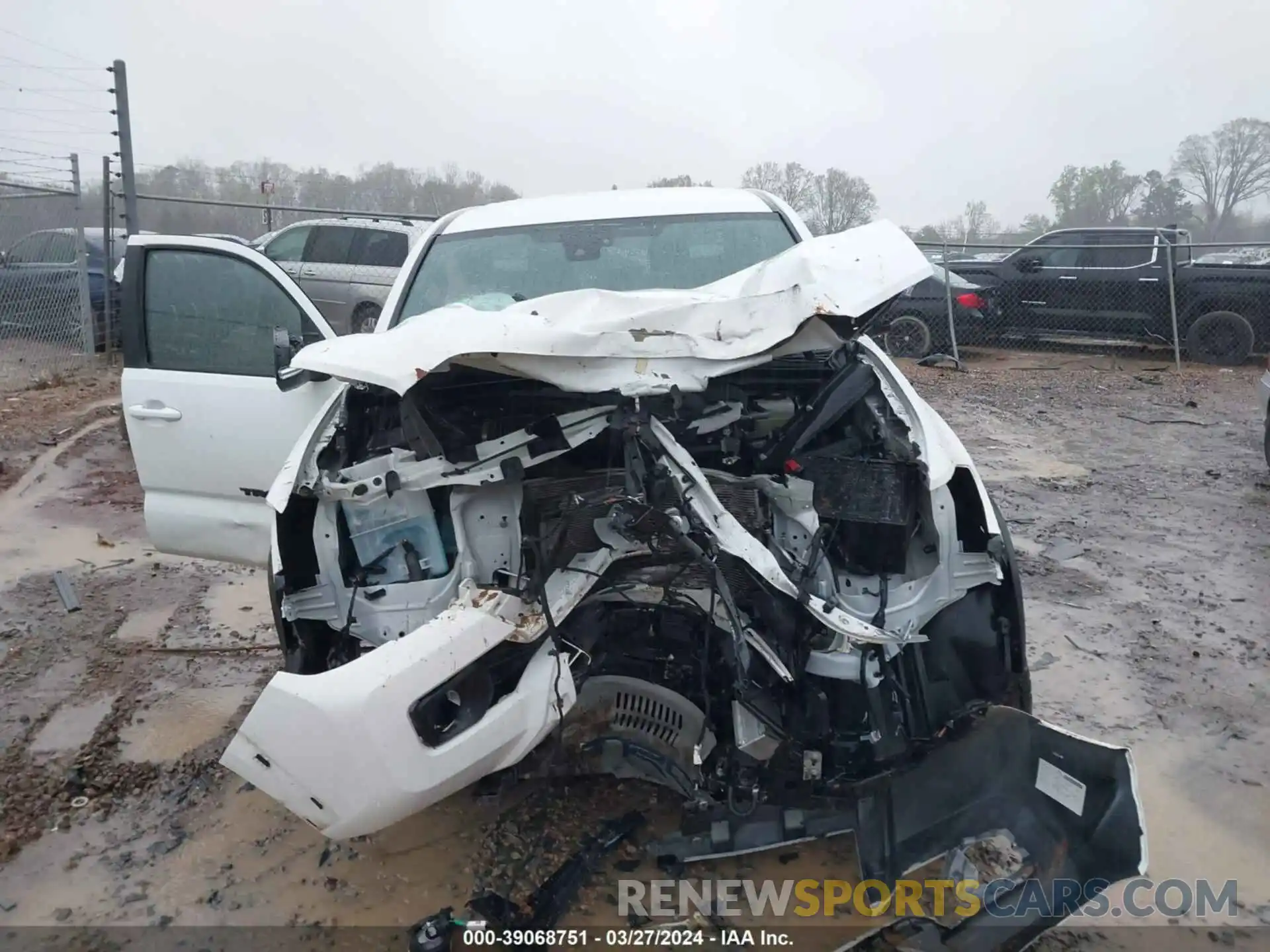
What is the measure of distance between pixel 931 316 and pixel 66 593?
10746 mm

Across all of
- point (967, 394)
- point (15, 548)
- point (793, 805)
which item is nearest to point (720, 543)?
point (793, 805)

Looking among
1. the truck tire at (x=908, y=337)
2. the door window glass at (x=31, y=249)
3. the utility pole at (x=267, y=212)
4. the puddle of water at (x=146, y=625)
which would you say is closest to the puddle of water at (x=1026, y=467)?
the truck tire at (x=908, y=337)

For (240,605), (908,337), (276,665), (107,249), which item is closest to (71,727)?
(276,665)

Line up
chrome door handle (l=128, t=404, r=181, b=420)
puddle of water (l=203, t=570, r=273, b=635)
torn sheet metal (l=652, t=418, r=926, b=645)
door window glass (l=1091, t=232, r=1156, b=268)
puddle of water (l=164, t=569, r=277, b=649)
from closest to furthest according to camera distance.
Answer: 1. torn sheet metal (l=652, t=418, r=926, b=645)
2. chrome door handle (l=128, t=404, r=181, b=420)
3. puddle of water (l=164, t=569, r=277, b=649)
4. puddle of water (l=203, t=570, r=273, b=635)
5. door window glass (l=1091, t=232, r=1156, b=268)

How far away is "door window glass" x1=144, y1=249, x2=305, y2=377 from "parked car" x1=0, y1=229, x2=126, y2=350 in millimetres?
7386

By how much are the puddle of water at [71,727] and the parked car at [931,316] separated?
10.5 meters

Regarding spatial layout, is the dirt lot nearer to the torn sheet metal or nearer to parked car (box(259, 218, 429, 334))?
the torn sheet metal

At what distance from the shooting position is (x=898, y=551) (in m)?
2.66

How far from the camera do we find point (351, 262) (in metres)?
10.3

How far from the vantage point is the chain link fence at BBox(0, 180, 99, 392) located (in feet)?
32.7

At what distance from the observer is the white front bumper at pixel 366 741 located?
6.97 ft

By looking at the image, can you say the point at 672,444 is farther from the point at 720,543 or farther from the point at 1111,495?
the point at 1111,495

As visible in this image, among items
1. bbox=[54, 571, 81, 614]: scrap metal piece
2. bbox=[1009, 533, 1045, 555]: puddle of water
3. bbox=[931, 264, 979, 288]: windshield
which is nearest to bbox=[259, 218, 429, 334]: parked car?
bbox=[54, 571, 81, 614]: scrap metal piece

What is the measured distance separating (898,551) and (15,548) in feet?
18.0
